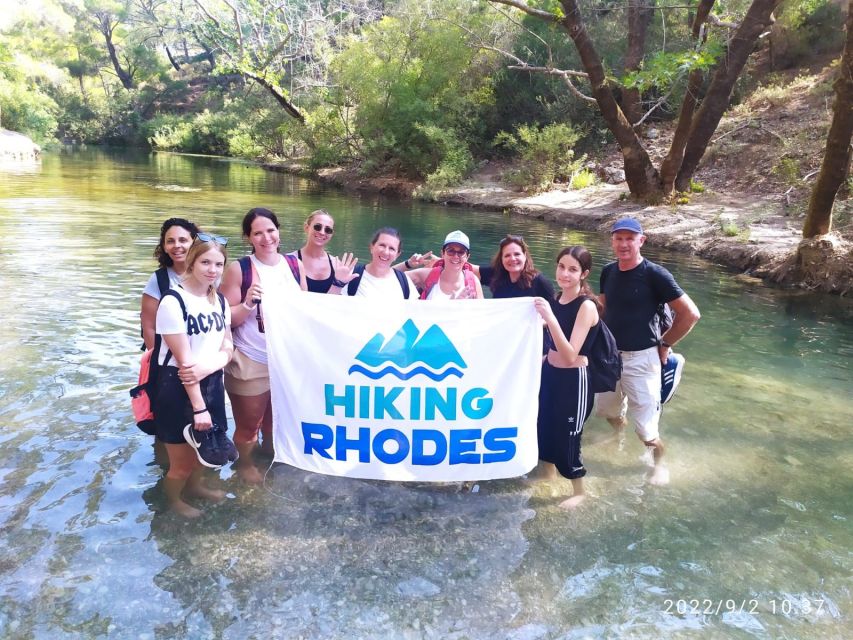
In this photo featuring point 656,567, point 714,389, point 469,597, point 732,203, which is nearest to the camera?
point 469,597

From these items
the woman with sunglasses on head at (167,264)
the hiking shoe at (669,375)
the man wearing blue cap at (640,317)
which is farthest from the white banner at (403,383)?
the hiking shoe at (669,375)

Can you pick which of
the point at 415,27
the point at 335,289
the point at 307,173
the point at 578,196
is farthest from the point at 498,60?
the point at 335,289

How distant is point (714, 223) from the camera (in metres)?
15.1

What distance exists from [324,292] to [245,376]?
0.81 metres

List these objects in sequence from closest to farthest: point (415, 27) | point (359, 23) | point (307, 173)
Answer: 1. point (415, 27)
2. point (307, 173)
3. point (359, 23)

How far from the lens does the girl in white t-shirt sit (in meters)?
3.41

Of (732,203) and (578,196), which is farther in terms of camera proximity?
(578,196)

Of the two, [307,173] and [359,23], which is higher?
[359,23]

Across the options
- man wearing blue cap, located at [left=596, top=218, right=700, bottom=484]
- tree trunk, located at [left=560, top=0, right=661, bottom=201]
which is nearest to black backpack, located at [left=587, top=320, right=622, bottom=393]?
man wearing blue cap, located at [left=596, top=218, right=700, bottom=484]

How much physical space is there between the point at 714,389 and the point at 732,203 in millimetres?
12309

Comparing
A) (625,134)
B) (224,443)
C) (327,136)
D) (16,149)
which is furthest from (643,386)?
(16,149)

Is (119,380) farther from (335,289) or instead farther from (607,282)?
(607,282)

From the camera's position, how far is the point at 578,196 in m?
21.1

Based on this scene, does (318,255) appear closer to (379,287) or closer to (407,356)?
(379,287)
